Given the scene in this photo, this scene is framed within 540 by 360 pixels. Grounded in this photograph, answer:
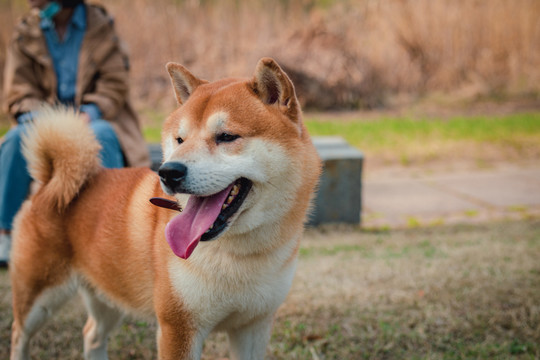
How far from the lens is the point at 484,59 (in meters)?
10.4

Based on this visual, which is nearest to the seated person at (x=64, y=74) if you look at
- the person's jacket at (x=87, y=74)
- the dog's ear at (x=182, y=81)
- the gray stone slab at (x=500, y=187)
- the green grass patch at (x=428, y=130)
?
the person's jacket at (x=87, y=74)

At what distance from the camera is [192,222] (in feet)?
6.02

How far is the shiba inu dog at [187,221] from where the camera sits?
1854 mm

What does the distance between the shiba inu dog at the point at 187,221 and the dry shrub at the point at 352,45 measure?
758cm

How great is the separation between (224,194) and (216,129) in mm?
248

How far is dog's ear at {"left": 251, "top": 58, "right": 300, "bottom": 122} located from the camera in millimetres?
1923

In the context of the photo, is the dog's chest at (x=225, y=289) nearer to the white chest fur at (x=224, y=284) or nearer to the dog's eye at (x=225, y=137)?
the white chest fur at (x=224, y=284)

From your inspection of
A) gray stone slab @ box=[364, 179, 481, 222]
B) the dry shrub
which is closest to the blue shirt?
gray stone slab @ box=[364, 179, 481, 222]

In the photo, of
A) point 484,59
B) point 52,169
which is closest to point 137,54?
point 484,59

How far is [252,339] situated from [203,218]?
0.64 m

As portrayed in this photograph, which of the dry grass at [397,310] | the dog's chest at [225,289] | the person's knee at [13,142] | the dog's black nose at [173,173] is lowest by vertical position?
the dry grass at [397,310]

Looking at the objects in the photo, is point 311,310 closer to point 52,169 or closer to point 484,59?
point 52,169

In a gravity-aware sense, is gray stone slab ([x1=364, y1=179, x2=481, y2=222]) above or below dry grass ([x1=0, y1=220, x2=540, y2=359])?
below

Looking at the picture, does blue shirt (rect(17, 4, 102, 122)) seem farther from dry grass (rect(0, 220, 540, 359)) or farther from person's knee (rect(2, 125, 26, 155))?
dry grass (rect(0, 220, 540, 359))
